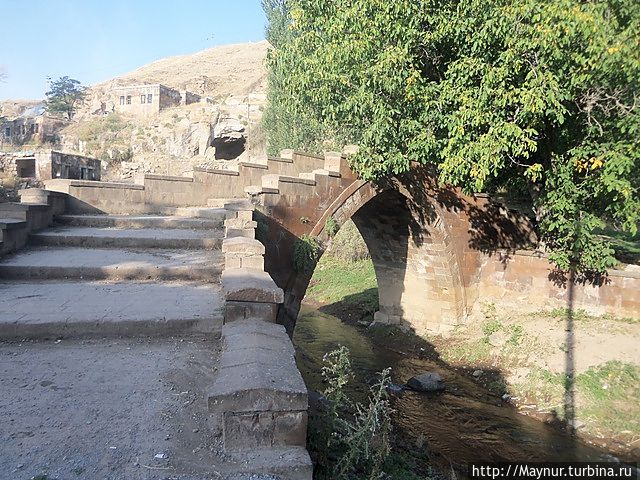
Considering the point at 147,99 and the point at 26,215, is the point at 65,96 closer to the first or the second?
the point at 147,99

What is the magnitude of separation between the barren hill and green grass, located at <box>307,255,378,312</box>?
89.8 feet

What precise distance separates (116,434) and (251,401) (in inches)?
29.6

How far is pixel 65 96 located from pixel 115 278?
54.4 meters

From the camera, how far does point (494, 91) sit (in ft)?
24.6

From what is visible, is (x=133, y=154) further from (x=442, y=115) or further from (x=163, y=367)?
(x=163, y=367)

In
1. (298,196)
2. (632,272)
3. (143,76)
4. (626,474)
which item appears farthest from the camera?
(143,76)

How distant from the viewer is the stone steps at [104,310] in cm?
355

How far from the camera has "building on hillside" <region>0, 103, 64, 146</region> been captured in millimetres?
39594

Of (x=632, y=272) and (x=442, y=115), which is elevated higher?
(x=442, y=115)

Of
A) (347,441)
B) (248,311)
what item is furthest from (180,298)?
(347,441)

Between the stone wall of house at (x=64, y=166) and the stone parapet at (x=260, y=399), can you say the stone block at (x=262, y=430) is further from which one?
the stone wall of house at (x=64, y=166)

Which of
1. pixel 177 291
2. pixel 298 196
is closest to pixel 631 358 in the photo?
pixel 298 196

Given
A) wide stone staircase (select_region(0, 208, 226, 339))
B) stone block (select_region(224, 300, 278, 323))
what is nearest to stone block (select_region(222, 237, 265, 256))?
wide stone staircase (select_region(0, 208, 226, 339))

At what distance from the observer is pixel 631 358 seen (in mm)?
9281
